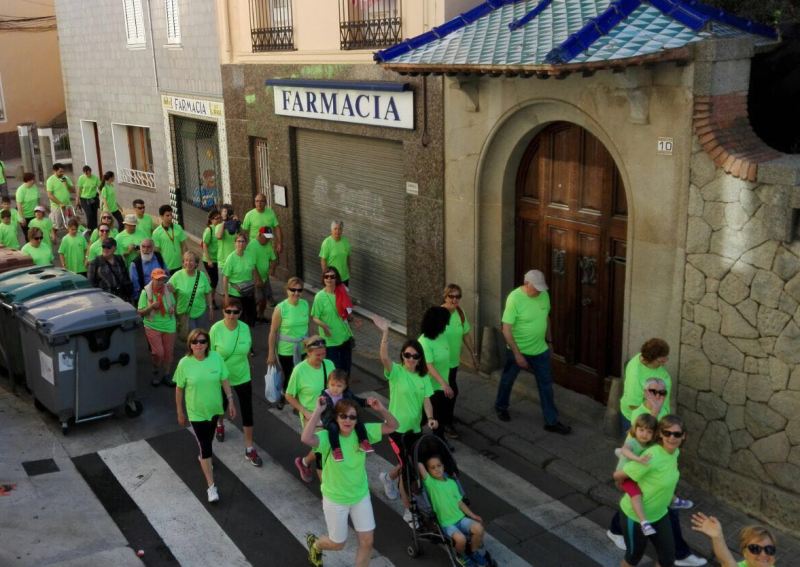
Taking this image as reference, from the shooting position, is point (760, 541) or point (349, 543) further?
point (349, 543)

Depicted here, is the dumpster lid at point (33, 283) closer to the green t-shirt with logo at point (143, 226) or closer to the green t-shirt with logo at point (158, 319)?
the green t-shirt with logo at point (158, 319)

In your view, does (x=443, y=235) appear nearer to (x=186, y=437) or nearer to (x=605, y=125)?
(x=605, y=125)

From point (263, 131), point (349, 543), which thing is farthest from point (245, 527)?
point (263, 131)

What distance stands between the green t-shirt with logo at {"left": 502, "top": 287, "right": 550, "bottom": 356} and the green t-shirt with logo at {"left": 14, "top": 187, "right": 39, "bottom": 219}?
11.7 metres

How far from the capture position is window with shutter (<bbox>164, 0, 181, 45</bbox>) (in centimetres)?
1742

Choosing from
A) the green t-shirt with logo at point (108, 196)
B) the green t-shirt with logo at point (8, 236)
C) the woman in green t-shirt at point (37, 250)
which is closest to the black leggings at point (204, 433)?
the woman in green t-shirt at point (37, 250)

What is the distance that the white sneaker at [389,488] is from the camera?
316 inches

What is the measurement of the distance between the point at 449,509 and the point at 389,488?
148cm

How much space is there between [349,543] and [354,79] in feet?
22.9

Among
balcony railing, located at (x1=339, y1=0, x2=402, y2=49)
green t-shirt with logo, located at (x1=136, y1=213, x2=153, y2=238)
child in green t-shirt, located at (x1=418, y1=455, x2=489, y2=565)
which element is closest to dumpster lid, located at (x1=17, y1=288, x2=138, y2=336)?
green t-shirt with logo, located at (x1=136, y1=213, x2=153, y2=238)

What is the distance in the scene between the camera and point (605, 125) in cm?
862

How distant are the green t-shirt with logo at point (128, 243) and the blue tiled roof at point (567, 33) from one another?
484 cm

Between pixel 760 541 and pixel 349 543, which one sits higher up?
pixel 760 541

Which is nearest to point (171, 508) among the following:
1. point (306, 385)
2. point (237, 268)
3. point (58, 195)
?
point (306, 385)
